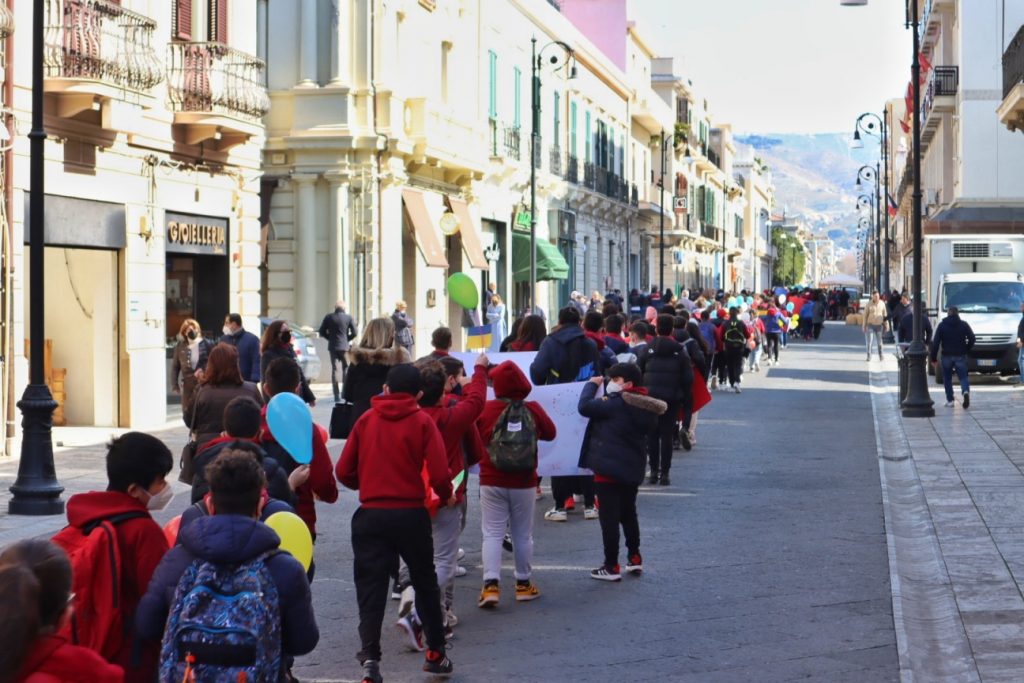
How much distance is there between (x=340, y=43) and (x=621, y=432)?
2020 cm

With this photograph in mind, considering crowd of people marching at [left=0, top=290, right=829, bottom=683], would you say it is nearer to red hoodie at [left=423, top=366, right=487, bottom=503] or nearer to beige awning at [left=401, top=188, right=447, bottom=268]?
red hoodie at [left=423, top=366, right=487, bottom=503]

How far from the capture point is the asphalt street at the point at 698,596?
790 centimetres

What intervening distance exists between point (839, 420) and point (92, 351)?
35.4 ft

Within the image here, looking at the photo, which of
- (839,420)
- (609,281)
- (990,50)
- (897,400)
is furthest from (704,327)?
(609,281)

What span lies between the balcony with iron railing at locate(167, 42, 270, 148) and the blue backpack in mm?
17247

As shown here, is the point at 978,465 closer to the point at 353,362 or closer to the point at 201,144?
the point at 353,362

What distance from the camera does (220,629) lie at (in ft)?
14.7

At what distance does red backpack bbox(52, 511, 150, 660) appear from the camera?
469cm

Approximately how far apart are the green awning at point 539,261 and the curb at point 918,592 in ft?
86.8

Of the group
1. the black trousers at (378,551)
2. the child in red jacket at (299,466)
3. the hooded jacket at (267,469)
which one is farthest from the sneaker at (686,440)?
the hooded jacket at (267,469)

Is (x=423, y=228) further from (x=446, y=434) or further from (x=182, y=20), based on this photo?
(x=446, y=434)

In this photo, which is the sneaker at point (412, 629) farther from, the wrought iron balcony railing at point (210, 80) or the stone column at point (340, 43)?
the stone column at point (340, 43)

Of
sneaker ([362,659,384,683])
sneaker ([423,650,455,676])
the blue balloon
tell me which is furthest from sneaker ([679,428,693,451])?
the blue balloon

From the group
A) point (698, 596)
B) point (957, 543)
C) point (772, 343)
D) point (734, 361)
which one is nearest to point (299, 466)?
point (698, 596)
